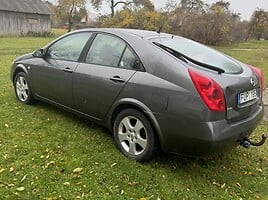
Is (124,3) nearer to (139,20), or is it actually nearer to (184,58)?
(139,20)

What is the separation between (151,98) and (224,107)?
0.77 m

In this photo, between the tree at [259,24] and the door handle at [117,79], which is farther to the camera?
the tree at [259,24]

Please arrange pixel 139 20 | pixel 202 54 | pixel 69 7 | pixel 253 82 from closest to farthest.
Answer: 1. pixel 253 82
2. pixel 202 54
3. pixel 139 20
4. pixel 69 7

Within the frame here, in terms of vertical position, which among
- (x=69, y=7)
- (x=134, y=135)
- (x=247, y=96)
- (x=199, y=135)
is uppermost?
(x=69, y=7)

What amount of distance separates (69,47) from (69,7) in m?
38.6

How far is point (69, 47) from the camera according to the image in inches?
190

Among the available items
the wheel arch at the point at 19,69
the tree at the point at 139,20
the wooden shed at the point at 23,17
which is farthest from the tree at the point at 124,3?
the wheel arch at the point at 19,69

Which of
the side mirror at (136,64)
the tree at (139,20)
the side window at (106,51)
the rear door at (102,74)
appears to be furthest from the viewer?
the tree at (139,20)

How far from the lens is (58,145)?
4.20 metres

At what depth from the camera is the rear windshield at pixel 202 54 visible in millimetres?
3753

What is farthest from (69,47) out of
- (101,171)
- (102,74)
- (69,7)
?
(69,7)

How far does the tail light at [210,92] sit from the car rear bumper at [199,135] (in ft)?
0.54

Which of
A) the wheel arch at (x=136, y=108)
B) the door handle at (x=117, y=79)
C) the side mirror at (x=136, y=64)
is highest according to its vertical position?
the side mirror at (x=136, y=64)

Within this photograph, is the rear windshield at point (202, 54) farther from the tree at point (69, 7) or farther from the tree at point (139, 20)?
the tree at point (69, 7)
